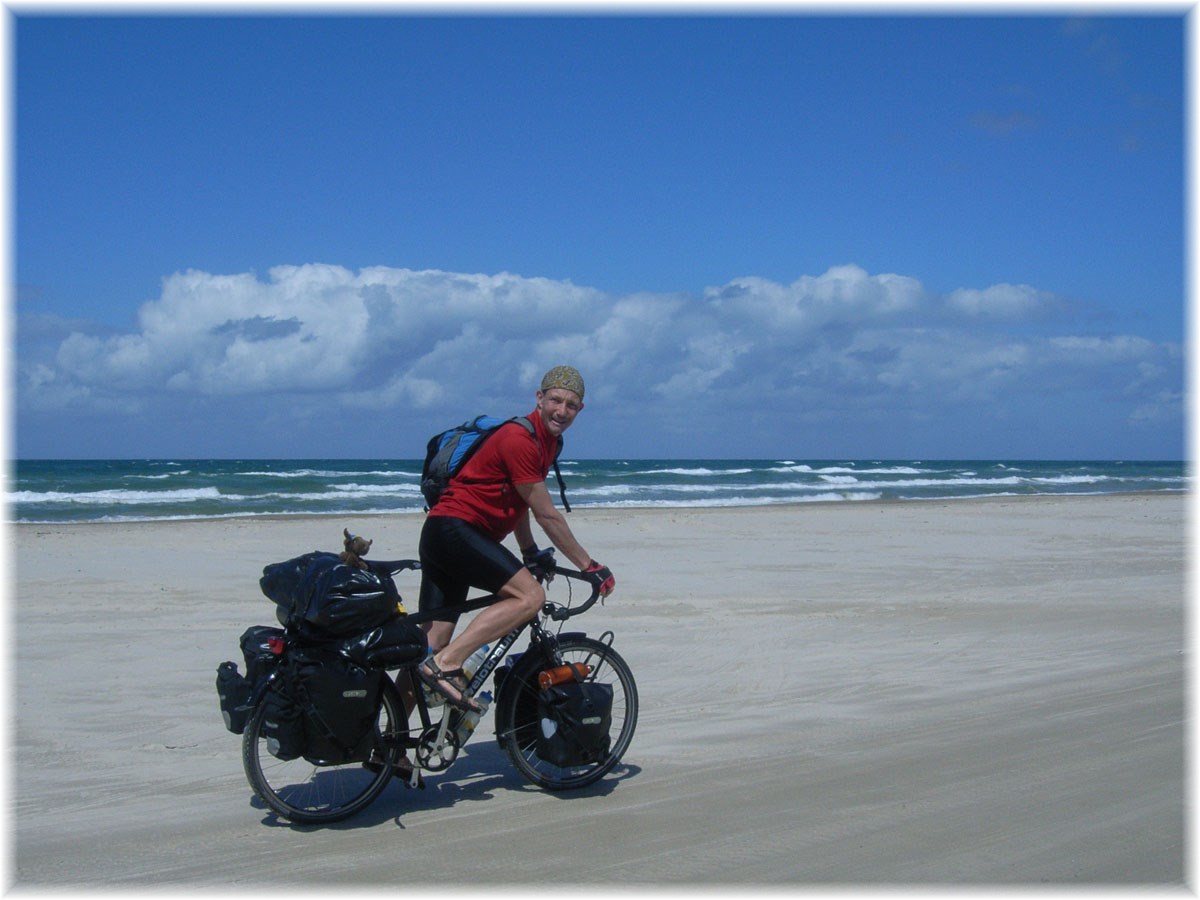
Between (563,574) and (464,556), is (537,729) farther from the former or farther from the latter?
(464,556)

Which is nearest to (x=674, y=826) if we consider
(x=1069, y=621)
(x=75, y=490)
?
(x=1069, y=621)

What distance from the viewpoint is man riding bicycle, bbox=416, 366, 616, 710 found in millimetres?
4852

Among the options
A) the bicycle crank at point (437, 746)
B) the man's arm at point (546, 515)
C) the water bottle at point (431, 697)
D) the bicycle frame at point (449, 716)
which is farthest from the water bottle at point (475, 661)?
the man's arm at point (546, 515)

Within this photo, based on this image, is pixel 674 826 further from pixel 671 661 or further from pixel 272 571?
pixel 671 661

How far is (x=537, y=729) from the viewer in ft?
16.8

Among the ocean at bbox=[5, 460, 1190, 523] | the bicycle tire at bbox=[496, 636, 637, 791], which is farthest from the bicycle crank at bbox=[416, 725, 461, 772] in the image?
the ocean at bbox=[5, 460, 1190, 523]

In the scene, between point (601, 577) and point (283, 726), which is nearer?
point (283, 726)

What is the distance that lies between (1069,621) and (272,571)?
7.79 m

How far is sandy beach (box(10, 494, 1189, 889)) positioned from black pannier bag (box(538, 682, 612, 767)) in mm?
178

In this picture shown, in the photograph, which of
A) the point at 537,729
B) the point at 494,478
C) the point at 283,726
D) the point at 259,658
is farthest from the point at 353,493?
the point at 283,726

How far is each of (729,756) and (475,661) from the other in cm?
146

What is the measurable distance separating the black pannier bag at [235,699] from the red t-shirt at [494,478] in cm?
107

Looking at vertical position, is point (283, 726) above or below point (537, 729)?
above

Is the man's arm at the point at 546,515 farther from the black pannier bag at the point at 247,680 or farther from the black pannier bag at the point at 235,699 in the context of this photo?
the black pannier bag at the point at 235,699
